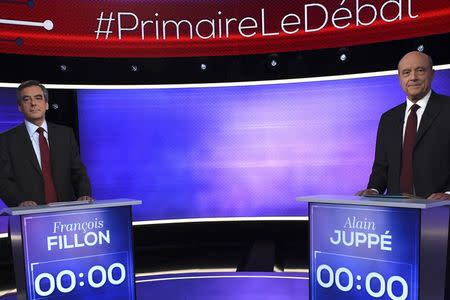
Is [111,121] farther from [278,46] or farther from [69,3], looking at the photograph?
[278,46]

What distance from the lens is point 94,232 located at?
261cm

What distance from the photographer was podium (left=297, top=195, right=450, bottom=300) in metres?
2.05

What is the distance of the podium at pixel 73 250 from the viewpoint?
94.0 inches

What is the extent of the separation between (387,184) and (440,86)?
160 centimetres

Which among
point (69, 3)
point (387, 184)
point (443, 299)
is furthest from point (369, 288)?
point (69, 3)

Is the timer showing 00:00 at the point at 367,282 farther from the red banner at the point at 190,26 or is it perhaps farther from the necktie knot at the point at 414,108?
the red banner at the point at 190,26

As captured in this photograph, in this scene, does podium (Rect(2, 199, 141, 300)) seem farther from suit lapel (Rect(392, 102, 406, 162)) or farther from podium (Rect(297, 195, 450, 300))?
suit lapel (Rect(392, 102, 406, 162))

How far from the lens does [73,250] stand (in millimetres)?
2521

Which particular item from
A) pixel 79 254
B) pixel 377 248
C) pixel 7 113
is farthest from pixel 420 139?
pixel 7 113


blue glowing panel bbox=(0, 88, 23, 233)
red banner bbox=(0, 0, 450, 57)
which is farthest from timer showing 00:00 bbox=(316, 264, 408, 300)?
blue glowing panel bbox=(0, 88, 23, 233)

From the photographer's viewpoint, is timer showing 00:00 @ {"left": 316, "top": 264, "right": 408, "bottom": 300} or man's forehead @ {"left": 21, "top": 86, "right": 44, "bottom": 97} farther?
man's forehead @ {"left": 21, "top": 86, "right": 44, "bottom": 97}

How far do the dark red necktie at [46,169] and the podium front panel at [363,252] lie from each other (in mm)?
2141

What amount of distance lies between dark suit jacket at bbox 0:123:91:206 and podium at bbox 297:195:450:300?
2.02m

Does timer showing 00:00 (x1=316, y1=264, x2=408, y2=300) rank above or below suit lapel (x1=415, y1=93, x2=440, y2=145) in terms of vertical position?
below
